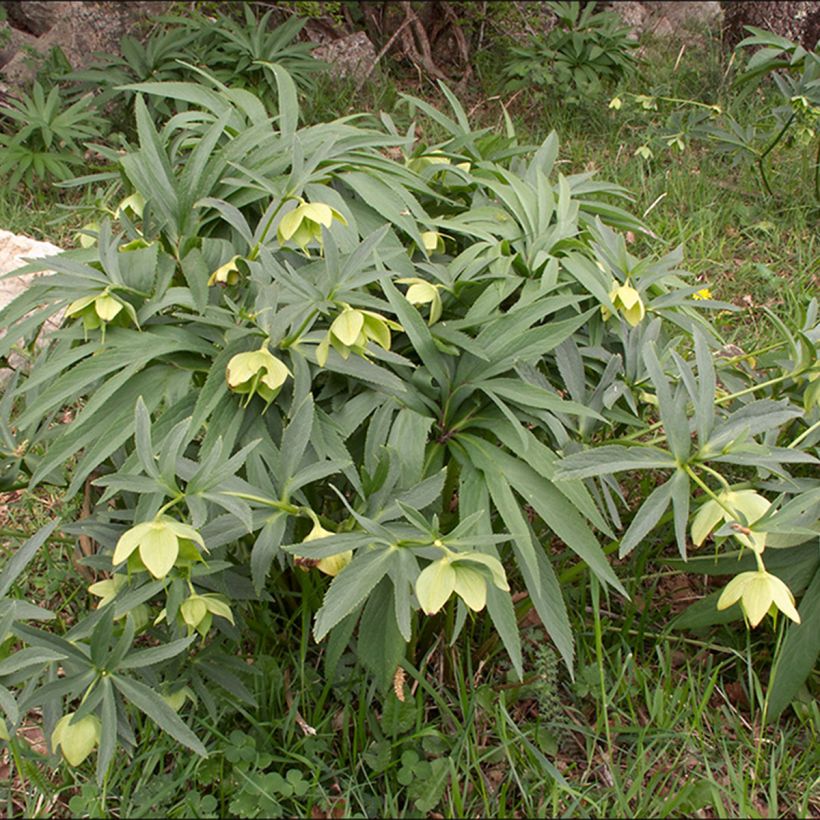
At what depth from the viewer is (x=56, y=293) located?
170 cm

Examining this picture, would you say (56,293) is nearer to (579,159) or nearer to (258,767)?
(258,767)

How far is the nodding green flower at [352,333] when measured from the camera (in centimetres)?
149

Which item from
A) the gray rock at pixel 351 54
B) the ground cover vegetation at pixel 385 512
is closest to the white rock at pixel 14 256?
the ground cover vegetation at pixel 385 512

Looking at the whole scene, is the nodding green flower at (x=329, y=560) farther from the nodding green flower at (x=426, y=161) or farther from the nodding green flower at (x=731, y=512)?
the nodding green flower at (x=426, y=161)

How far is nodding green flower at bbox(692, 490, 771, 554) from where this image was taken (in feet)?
4.79

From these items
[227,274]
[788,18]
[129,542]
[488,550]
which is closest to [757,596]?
[488,550]

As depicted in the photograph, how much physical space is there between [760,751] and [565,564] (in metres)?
0.52

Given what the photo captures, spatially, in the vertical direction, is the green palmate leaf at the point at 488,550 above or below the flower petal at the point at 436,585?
below

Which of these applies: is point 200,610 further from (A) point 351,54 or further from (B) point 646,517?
(A) point 351,54

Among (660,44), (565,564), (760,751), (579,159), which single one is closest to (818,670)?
(760,751)

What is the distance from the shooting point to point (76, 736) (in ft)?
4.83

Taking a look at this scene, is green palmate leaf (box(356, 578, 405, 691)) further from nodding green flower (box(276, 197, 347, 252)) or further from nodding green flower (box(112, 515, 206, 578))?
nodding green flower (box(276, 197, 347, 252))

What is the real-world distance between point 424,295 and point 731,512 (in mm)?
642

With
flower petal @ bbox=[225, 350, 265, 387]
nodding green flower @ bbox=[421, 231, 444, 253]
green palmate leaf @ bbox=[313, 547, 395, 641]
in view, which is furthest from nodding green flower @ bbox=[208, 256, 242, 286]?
green palmate leaf @ bbox=[313, 547, 395, 641]
